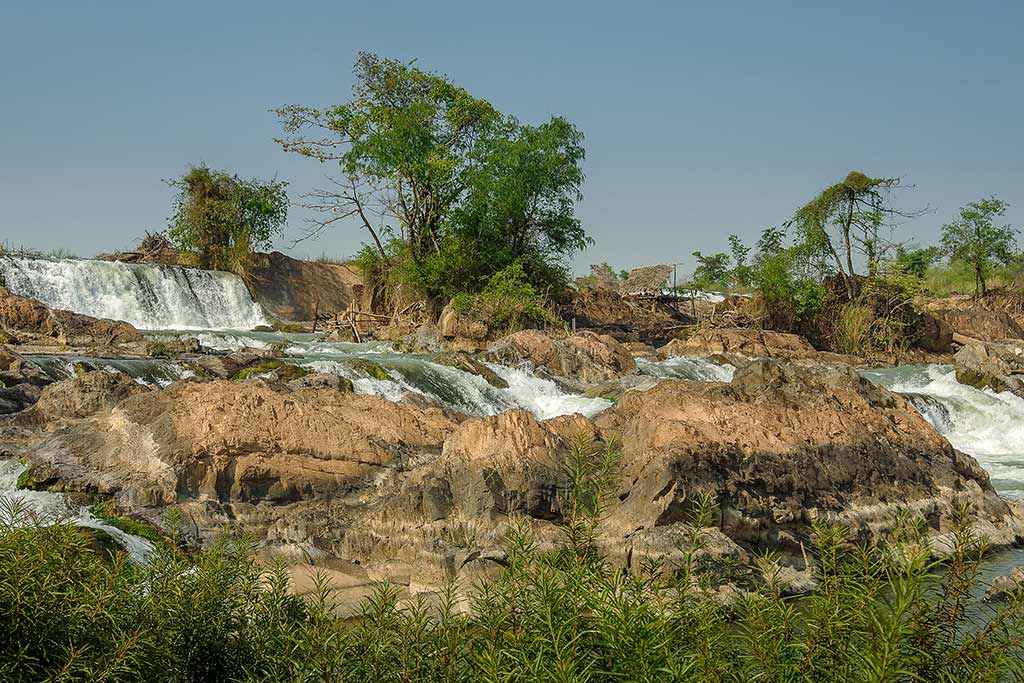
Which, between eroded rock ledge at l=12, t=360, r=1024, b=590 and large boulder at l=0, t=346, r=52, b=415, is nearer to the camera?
eroded rock ledge at l=12, t=360, r=1024, b=590

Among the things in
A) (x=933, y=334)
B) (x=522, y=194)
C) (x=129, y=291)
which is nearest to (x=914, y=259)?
(x=933, y=334)

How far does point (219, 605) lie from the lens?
3402 mm

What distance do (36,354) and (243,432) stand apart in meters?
9.21

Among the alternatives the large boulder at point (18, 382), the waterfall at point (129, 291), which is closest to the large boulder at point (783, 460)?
the large boulder at point (18, 382)

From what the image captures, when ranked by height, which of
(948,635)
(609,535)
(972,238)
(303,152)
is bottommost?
(609,535)

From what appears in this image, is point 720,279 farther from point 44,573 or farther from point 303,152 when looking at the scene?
point 44,573

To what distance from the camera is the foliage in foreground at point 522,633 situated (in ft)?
8.94

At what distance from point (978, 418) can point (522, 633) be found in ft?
58.0

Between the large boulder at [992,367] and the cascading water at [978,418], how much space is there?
320 mm

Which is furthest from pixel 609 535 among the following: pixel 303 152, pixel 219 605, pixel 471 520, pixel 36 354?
pixel 303 152

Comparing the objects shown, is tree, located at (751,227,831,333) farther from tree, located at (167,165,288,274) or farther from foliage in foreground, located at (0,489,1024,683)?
foliage in foreground, located at (0,489,1024,683)

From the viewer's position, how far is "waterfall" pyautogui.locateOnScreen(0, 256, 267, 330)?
958 inches

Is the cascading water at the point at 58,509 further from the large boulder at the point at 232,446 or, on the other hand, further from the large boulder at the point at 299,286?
the large boulder at the point at 299,286

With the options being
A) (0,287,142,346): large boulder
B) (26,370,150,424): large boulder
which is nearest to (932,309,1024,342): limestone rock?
(0,287,142,346): large boulder
